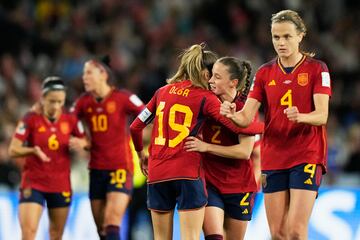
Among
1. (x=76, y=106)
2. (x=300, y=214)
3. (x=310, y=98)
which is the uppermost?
(x=76, y=106)

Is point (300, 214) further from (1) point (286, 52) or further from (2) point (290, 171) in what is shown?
(1) point (286, 52)

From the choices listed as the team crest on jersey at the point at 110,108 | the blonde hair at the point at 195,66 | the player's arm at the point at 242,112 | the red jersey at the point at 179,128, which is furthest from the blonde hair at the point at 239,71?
the team crest on jersey at the point at 110,108

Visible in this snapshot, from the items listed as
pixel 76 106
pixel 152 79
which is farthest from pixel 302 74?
pixel 152 79

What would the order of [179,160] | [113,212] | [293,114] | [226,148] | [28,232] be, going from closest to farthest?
[293,114] < [179,160] < [226,148] < [28,232] < [113,212]

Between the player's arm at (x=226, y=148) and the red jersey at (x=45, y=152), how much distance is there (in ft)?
9.95

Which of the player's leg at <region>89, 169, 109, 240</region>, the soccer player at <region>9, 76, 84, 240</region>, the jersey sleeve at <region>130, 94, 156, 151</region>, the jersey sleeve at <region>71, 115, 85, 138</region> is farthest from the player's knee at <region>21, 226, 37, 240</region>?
the jersey sleeve at <region>130, 94, 156, 151</region>

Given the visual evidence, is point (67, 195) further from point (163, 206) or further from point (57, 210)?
point (163, 206)

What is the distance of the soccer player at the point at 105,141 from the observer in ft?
37.5

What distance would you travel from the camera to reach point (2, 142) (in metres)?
15.3

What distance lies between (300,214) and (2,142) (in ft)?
25.3

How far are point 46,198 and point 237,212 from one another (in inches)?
120

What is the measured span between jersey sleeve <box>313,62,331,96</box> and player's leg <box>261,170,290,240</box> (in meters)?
0.83

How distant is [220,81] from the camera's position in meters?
8.92

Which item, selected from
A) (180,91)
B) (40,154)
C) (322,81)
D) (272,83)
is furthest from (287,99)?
(40,154)
